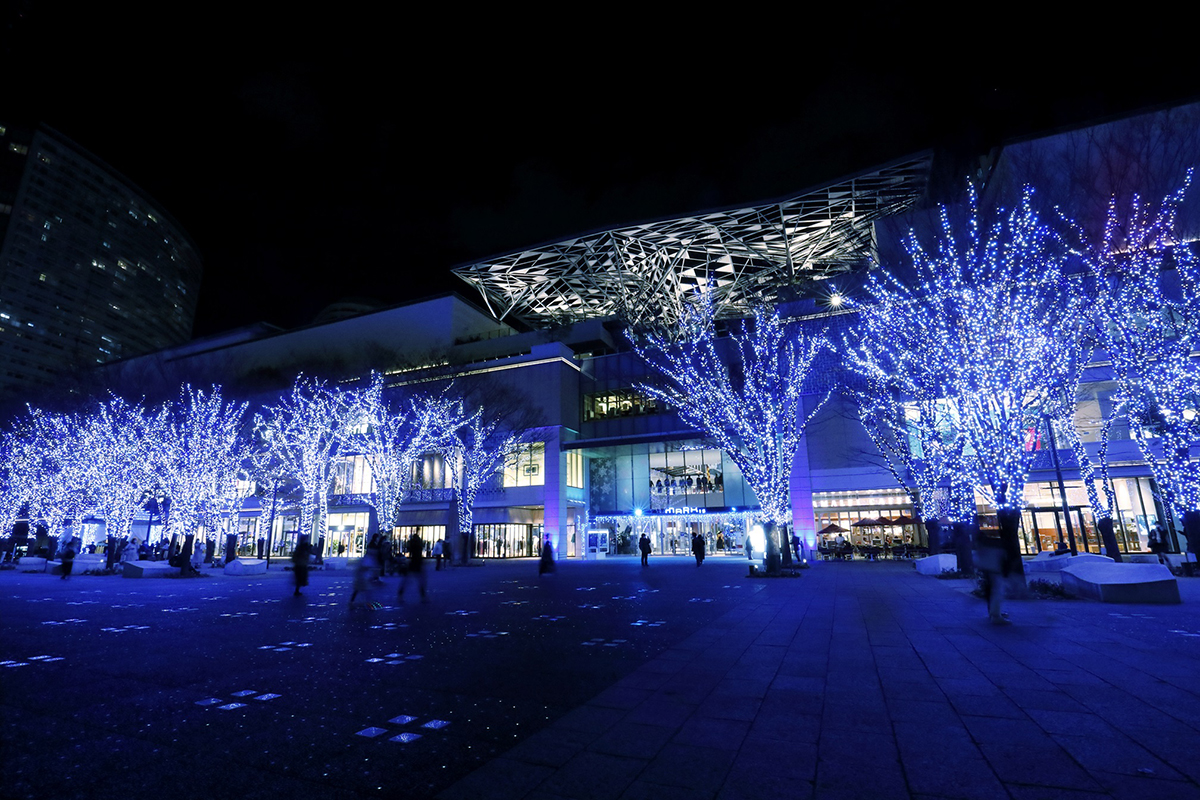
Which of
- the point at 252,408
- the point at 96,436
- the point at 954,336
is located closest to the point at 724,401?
the point at 954,336

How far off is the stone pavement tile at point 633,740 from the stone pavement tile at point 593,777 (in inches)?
3.9

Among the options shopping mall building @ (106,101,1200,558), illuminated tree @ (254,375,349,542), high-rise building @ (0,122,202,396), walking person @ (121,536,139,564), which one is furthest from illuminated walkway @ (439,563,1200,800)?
high-rise building @ (0,122,202,396)

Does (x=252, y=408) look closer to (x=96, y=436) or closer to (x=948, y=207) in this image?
(x=96, y=436)

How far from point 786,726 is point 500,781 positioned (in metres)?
2.20

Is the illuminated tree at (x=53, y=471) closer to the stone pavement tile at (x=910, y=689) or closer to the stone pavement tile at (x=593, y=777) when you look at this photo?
the stone pavement tile at (x=593, y=777)

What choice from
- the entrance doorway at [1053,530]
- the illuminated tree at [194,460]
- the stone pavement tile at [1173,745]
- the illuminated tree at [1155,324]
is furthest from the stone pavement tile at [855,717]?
the illuminated tree at [194,460]

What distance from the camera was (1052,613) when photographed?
9836 mm

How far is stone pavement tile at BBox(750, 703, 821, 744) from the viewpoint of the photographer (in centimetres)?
396

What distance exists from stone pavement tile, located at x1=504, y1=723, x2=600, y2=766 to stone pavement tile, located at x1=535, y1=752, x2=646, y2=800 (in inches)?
4.2

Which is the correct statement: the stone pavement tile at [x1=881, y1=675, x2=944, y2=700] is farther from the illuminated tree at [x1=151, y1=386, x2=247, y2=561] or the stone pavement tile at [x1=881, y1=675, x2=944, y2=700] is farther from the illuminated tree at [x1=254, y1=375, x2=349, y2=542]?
the illuminated tree at [x1=151, y1=386, x2=247, y2=561]

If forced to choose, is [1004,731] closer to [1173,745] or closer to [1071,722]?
[1071,722]

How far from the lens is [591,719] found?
443 centimetres

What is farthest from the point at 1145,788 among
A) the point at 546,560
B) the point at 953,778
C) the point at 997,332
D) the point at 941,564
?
the point at 546,560

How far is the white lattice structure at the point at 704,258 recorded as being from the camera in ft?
127
